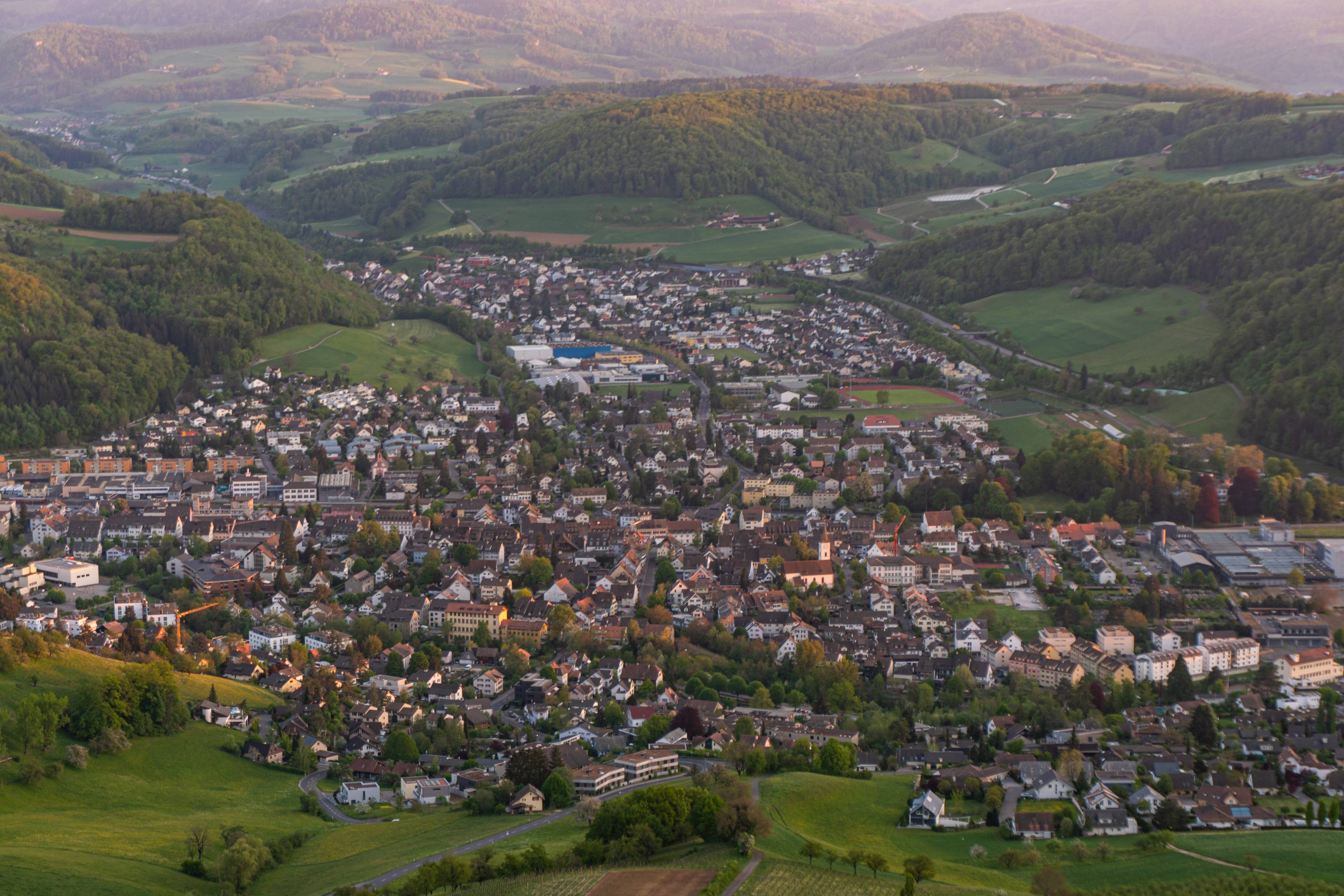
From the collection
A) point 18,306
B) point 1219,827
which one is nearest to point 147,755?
point 1219,827

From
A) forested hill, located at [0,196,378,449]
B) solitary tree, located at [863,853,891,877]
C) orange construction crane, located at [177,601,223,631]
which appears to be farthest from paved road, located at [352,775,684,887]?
forested hill, located at [0,196,378,449]

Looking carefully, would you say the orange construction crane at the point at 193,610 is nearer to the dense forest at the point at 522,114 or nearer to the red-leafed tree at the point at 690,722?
the red-leafed tree at the point at 690,722

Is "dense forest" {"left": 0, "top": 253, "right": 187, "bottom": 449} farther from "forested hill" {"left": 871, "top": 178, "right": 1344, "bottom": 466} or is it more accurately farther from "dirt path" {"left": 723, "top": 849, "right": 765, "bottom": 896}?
"forested hill" {"left": 871, "top": 178, "right": 1344, "bottom": 466}

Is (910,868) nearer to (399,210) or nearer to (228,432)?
(228,432)

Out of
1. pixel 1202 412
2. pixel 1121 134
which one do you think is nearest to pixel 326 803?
pixel 1202 412

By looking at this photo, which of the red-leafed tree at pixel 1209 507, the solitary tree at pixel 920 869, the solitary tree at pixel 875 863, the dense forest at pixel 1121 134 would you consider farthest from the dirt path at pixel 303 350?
the dense forest at pixel 1121 134

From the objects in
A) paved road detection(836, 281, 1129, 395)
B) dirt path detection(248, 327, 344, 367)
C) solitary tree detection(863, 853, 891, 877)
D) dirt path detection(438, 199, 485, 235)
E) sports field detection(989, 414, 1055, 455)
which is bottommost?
solitary tree detection(863, 853, 891, 877)

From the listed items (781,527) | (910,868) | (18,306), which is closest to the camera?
(910,868)
